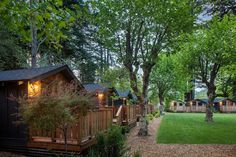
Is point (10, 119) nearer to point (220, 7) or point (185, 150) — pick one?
point (185, 150)

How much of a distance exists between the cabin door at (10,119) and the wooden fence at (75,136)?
695mm

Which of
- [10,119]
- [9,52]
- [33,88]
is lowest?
[10,119]

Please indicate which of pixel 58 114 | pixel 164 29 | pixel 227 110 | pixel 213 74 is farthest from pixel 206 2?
pixel 227 110

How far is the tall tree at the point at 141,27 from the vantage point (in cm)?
1334

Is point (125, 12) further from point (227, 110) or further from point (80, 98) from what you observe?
point (227, 110)

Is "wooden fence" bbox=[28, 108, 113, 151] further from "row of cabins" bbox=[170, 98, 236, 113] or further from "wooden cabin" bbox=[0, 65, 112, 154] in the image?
"row of cabins" bbox=[170, 98, 236, 113]

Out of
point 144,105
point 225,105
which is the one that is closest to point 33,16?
point 144,105

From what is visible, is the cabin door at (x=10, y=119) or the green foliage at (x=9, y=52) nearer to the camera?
the cabin door at (x=10, y=119)

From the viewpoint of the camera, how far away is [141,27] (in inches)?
560

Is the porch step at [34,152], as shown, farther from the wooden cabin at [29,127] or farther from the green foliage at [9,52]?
the green foliage at [9,52]

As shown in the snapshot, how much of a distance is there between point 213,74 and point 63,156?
1747 centimetres

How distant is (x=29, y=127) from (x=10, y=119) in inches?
51.3


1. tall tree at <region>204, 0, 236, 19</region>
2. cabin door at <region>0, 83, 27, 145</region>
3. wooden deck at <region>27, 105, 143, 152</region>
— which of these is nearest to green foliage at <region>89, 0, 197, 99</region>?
tall tree at <region>204, 0, 236, 19</region>

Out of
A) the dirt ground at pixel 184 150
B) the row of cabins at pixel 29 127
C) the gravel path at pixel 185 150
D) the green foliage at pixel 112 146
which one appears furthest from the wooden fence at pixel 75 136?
the gravel path at pixel 185 150
